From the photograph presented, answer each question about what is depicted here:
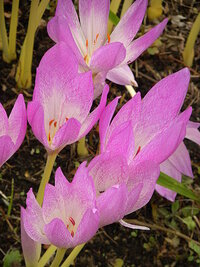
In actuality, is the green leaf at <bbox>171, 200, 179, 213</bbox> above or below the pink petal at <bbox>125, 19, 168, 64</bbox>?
below

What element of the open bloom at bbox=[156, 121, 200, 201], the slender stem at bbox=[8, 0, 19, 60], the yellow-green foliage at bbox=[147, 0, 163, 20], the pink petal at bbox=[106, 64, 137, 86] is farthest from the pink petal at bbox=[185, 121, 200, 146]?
the yellow-green foliage at bbox=[147, 0, 163, 20]

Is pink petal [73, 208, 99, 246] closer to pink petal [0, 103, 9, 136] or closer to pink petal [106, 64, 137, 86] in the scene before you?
pink petal [0, 103, 9, 136]

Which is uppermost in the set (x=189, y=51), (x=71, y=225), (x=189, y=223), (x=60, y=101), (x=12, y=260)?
(x=60, y=101)

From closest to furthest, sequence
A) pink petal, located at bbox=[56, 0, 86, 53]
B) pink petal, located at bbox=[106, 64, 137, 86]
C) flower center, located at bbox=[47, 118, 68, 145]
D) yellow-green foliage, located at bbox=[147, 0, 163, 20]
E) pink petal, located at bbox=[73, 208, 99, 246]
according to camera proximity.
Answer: pink petal, located at bbox=[73, 208, 99, 246]
flower center, located at bbox=[47, 118, 68, 145]
pink petal, located at bbox=[56, 0, 86, 53]
pink petal, located at bbox=[106, 64, 137, 86]
yellow-green foliage, located at bbox=[147, 0, 163, 20]

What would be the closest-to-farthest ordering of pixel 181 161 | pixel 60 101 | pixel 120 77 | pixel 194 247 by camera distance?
pixel 60 101 < pixel 120 77 < pixel 181 161 < pixel 194 247

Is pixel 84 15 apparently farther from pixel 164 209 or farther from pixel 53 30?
pixel 164 209

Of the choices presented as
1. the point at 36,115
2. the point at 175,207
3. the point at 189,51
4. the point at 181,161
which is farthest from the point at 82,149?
the point at 36,115

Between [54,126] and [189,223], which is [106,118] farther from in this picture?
[189,223]
